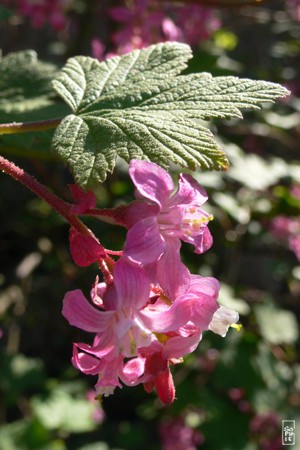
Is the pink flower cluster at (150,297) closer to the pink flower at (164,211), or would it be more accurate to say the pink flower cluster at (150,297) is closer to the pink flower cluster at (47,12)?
the pink flower at (164,211)

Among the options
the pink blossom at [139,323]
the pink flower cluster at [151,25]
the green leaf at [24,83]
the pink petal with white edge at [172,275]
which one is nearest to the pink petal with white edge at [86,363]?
the pink blossom at [139,323]

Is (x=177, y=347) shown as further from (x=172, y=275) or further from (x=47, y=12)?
(x=47, y=12)

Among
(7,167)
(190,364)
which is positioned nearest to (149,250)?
(7,167)

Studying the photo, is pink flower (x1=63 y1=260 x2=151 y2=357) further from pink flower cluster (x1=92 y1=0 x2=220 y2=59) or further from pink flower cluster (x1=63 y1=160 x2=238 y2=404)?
pink flower cluster (x1=92 y1=0 x2=220 y2=59)

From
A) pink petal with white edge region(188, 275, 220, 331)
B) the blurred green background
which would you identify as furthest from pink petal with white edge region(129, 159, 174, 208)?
the blurred green background

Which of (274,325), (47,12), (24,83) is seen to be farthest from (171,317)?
(47,12)

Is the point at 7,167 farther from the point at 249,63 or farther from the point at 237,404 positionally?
the point at 249,63

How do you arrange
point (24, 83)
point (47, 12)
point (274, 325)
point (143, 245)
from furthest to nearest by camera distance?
point (47, 12) < point (274, 325) < point (24, 83) < point (143, 245)
